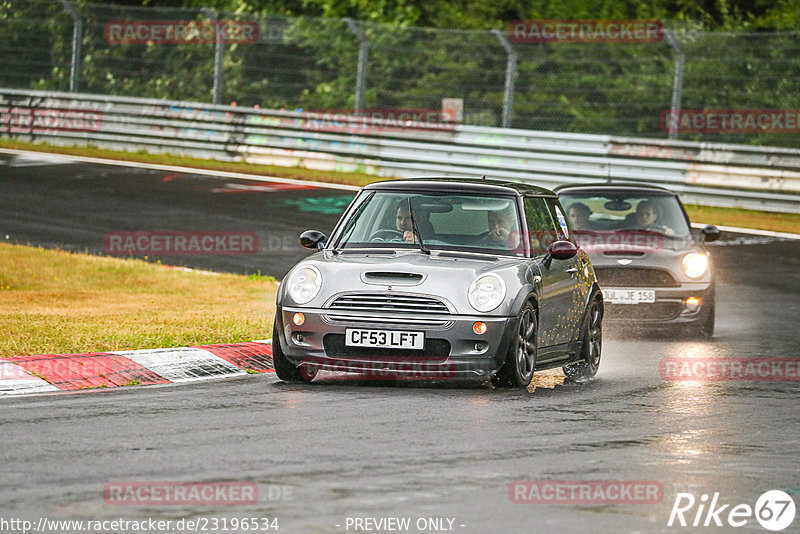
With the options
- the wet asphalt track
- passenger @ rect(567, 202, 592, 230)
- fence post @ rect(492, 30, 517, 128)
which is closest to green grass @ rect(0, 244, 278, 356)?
the wet asphalt track

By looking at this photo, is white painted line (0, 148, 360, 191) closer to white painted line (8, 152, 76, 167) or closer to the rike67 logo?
white painted line (8, 152, 76, 167)

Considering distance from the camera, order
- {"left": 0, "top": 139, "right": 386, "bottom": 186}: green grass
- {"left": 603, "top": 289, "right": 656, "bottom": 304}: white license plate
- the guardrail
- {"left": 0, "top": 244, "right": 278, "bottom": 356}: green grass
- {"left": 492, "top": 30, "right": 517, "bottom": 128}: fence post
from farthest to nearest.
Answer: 1. {"left": 0, "top": 139, "right": 386, "bottom": 186}: green grass
2. {"left": 492, "top": 30, "right": 517, "bottom": 128}: fence post
3. the guardrail
4. {"left": 603, "top": 289, "right": 656, "bottom": 304}: white license plate
5. {"left": 0, "top": 244, "right": 278, "bottom": 356}: green grass

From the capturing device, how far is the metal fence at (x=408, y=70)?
26.8 metres

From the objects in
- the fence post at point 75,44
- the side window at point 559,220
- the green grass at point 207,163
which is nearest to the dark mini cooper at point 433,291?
the side window at point 559,220

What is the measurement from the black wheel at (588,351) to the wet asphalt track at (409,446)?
201mm

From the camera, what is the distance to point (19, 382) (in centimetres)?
902

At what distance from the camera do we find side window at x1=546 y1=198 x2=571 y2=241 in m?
11.2

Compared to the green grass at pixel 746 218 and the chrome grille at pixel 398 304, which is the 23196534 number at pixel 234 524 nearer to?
the chrome grille at pixel 398 304

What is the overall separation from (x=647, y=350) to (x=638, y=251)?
167 centimetres

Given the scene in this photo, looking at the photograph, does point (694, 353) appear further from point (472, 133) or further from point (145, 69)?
point (145, 69)

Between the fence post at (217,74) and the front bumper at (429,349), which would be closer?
the front bumper at (429,349)

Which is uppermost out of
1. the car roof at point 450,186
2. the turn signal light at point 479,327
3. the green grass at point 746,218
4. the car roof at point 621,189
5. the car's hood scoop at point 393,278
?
the car roof at point 450,186

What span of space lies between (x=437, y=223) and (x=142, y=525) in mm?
5176

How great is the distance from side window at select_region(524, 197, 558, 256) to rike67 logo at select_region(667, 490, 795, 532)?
14.0 ft
